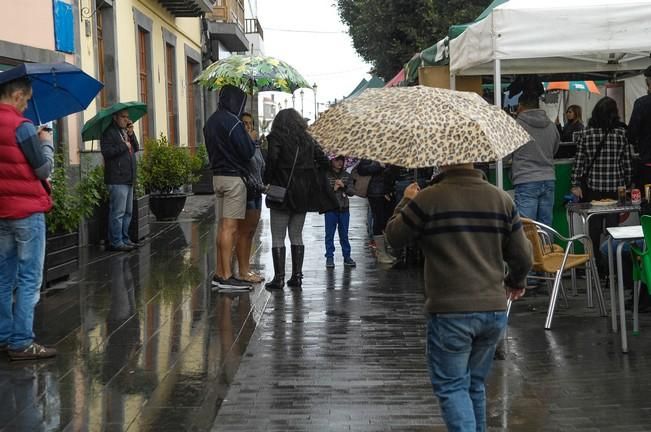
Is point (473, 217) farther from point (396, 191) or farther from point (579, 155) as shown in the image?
point (396, 191)

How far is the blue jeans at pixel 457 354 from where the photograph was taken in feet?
13.4

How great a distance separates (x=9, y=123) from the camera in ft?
21.4

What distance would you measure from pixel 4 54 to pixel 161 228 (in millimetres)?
5448

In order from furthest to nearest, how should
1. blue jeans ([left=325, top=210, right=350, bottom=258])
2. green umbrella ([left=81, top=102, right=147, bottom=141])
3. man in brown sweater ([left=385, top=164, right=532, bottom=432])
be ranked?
green umbrella ([left=81, top=102, right=147, bottom=141]) < blue jeans ([left=325, top=210, right=350, bottom=258]) < man in brown sweater ([left=385, top=164, right=532, bottom=432])

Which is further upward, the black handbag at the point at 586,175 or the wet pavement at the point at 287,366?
the black handbag at the point at 586,175

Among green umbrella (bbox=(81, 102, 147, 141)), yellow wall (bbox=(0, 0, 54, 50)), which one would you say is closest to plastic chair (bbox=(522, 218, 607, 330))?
green umbrella (bbox=(81, 102, 147, 141))

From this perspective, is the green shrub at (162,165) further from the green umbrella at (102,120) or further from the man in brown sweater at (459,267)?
the man in brown sweater at (459,267)

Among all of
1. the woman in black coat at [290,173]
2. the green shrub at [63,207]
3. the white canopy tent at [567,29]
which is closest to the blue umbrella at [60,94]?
the green shrub at [63,207]

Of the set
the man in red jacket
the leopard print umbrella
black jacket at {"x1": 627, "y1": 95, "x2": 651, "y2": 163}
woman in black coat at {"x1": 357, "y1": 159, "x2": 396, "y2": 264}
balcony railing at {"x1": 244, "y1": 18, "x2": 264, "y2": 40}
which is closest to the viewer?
the leopard print umbrella

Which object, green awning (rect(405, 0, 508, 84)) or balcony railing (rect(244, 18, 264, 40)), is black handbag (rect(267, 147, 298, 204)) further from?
balcony railing (rect(244, 18, 264, 40))

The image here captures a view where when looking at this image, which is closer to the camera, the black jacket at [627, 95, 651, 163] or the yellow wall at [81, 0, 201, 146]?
the black jacket at [627, 95, 651, 163]

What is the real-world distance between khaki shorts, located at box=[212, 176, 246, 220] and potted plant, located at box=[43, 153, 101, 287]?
159 centimetres

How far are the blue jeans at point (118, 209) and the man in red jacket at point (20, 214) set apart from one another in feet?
18.5

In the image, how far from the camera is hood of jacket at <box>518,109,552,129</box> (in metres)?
9.26
